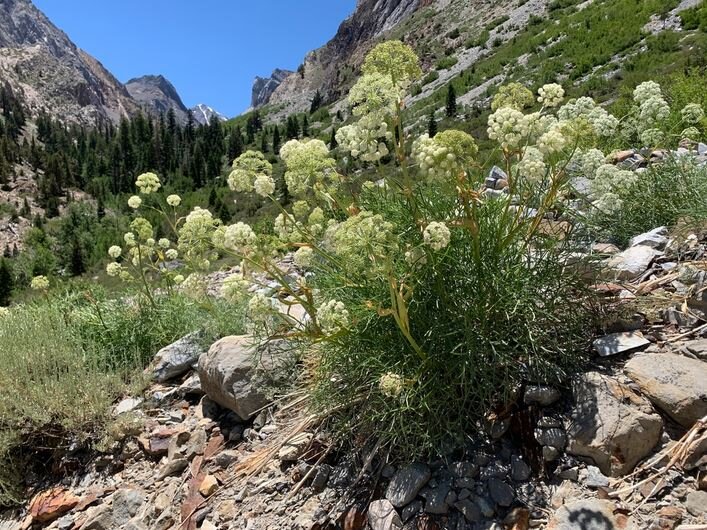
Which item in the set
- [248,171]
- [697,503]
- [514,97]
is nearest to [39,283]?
[248,171]

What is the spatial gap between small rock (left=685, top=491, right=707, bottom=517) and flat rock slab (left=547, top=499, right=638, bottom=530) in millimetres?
245

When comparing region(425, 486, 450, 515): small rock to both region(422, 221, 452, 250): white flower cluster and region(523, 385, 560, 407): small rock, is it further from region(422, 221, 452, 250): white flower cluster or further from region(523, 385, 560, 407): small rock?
region(422, 221, 452, 250): white flower cluster

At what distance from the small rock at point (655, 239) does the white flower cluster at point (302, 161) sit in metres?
2.62

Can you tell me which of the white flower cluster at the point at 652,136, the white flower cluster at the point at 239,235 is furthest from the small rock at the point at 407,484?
the white flower cluster at the point at 652,136

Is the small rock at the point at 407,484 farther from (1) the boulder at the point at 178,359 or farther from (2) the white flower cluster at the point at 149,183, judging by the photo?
(2) the white flower cluster at the point at 149,183

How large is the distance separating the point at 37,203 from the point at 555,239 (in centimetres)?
11009

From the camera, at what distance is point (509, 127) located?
278 cm

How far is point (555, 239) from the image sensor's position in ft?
10.6

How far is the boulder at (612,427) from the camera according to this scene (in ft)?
8.14

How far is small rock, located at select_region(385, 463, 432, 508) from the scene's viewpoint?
2676 mm

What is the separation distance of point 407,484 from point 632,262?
7.92 feet

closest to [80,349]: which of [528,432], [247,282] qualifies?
[247,282]

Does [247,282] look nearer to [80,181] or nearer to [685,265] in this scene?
[685,265]

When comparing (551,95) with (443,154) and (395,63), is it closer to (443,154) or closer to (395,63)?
(395,63)
